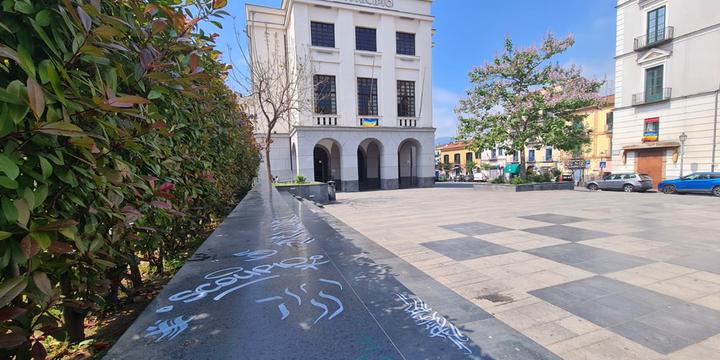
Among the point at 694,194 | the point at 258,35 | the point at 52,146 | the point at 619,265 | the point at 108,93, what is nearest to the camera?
the point at 52,146

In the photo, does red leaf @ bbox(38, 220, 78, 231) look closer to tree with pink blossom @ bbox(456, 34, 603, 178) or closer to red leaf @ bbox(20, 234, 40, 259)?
red leaf @ bbox(20, 234, 40, 259)

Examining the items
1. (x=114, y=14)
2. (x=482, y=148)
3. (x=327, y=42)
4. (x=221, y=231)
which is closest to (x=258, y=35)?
(x=327, y=42)

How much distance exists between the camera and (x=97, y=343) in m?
2.48

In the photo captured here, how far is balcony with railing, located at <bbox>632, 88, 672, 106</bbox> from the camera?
22.6m

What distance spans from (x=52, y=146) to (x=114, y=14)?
3.15ft

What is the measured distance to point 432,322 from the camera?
2.00 meters

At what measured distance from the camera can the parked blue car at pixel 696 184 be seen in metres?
17.4

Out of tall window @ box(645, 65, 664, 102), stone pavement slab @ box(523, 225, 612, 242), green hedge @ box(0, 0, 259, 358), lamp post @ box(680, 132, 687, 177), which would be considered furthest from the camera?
tall window @ box(645, 65, 664, 102)

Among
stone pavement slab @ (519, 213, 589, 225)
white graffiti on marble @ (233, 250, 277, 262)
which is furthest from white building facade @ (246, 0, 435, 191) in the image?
white graffiti on marble @ (233, 250, 277, 262)

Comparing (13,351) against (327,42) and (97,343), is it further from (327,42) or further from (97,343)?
(327,42)

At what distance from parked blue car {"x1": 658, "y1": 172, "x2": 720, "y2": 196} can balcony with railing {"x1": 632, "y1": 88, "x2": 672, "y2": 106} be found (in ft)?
22.5

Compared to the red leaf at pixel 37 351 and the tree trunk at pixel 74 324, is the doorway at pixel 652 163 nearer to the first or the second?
the tree trunk at pixel 74 324

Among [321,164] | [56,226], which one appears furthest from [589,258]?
[321,164]

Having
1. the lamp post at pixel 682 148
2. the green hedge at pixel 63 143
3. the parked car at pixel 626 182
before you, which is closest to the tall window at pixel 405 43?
the parked car at pixel 626 182
